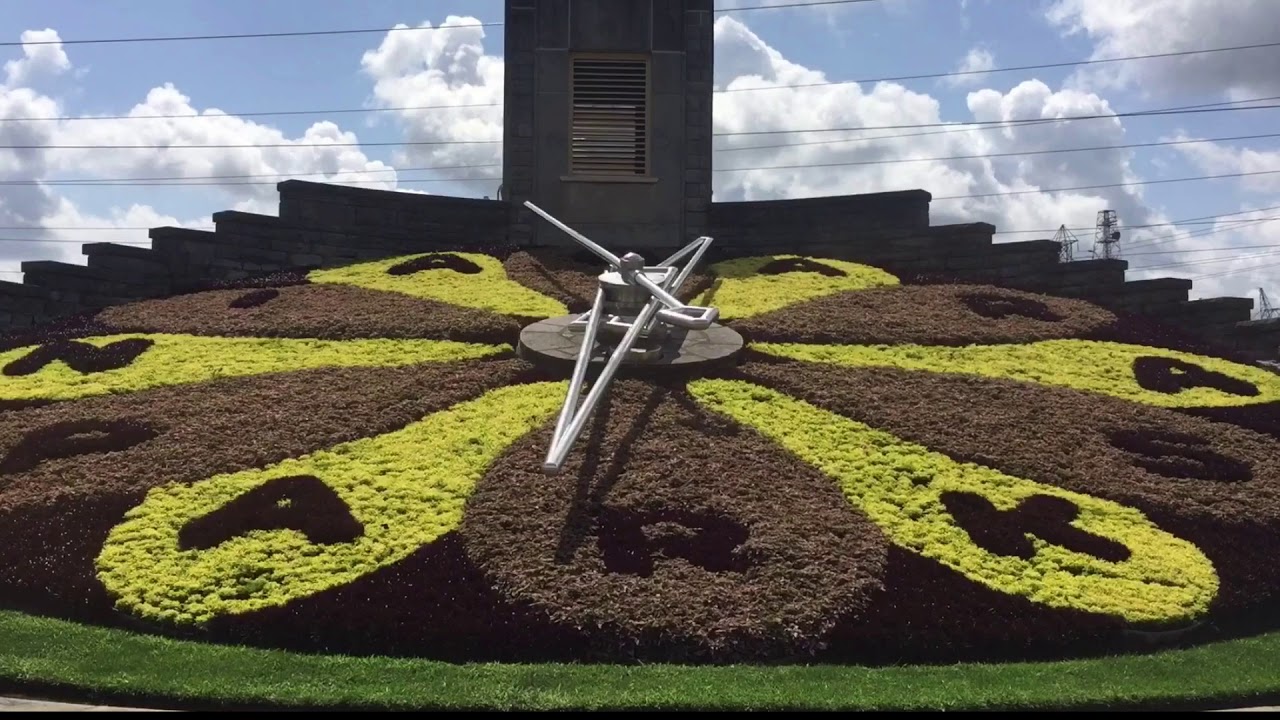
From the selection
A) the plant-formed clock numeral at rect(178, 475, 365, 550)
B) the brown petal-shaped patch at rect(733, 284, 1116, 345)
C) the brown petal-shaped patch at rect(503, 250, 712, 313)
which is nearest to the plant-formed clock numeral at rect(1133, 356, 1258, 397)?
the brown petal-shaped patch at rect(733, 284, 1116, 345)

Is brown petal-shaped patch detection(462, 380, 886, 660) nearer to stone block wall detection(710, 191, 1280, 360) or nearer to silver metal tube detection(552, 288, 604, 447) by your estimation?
silver metal tube detection(552, 288, 604, 447)

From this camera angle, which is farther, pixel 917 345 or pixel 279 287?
pixel 279 287

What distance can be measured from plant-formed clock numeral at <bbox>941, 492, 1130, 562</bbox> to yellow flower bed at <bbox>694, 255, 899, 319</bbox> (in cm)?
640

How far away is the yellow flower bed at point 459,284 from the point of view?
640 inches

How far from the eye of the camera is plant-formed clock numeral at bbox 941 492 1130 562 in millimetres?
9344

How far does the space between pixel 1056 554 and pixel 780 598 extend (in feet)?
8.46

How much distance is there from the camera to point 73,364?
47.1 feet

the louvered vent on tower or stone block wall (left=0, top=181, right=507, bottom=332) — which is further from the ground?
the louvered vent on tower

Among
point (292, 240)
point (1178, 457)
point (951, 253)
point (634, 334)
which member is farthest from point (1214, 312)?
point (292, 240)

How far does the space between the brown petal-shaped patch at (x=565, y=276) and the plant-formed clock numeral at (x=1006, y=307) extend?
13.5ft

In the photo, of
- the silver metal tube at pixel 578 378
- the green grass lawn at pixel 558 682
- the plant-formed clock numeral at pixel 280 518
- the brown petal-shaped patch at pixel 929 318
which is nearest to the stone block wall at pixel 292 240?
the brown petal-shaped patch at pixel 929 318

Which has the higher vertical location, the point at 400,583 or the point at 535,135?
the point at 535,135

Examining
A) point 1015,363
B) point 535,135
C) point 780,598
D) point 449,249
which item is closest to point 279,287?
point 449,249

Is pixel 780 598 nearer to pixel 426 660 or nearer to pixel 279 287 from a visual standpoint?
pixel 426 660
